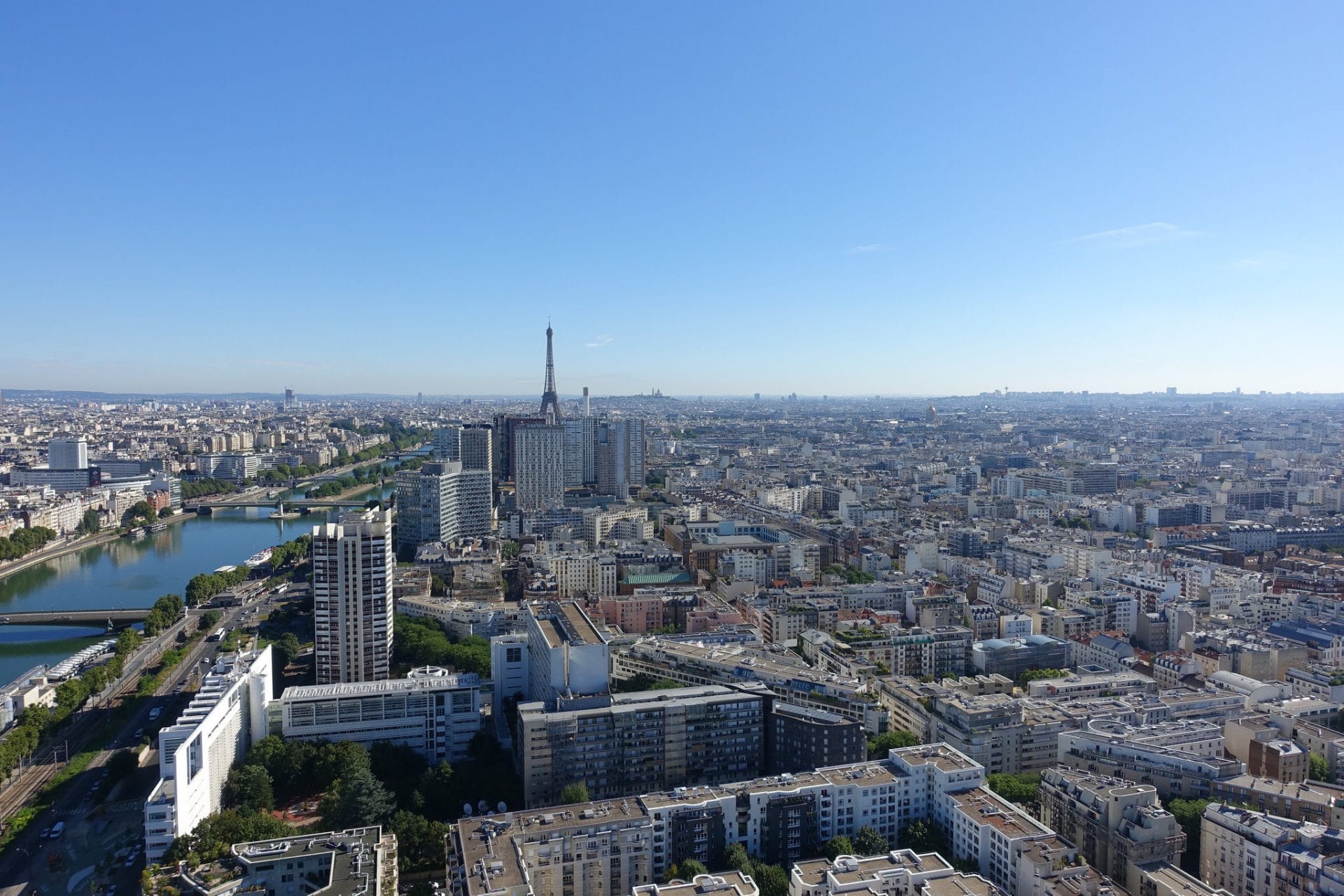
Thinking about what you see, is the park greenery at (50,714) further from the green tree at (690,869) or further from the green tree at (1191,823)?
the green tree at (1191,823)

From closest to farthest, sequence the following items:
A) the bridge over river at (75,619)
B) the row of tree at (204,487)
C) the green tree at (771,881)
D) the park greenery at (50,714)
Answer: the green tree at (771,881)
the park greenery at (50,714)
the bridge over river at (75,619)
the row of tree at (204,487)

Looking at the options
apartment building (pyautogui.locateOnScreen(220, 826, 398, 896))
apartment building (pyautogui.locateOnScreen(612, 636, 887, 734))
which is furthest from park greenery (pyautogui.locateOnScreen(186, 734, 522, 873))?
apartment building (pyautogui.locateOnScreen(612, 636, 887, 734))

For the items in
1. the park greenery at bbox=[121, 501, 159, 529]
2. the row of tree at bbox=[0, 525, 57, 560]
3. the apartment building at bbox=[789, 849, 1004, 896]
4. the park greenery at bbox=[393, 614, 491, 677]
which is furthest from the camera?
the park greenery at bbox=[121, 501, 159, 529]

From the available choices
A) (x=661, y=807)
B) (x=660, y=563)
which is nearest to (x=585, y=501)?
(x=660, y=563)

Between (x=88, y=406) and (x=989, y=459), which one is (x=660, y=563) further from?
(x=88, y=406)

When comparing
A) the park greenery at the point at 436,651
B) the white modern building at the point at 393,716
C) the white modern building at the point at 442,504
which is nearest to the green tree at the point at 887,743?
the white modern building at the point at 393,716

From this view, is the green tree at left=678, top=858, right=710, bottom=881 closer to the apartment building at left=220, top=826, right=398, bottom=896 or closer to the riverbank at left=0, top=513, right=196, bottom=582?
the apartment building at left=220, top=826, right=398, bottom=896

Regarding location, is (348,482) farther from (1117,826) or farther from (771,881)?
(1117,826)
